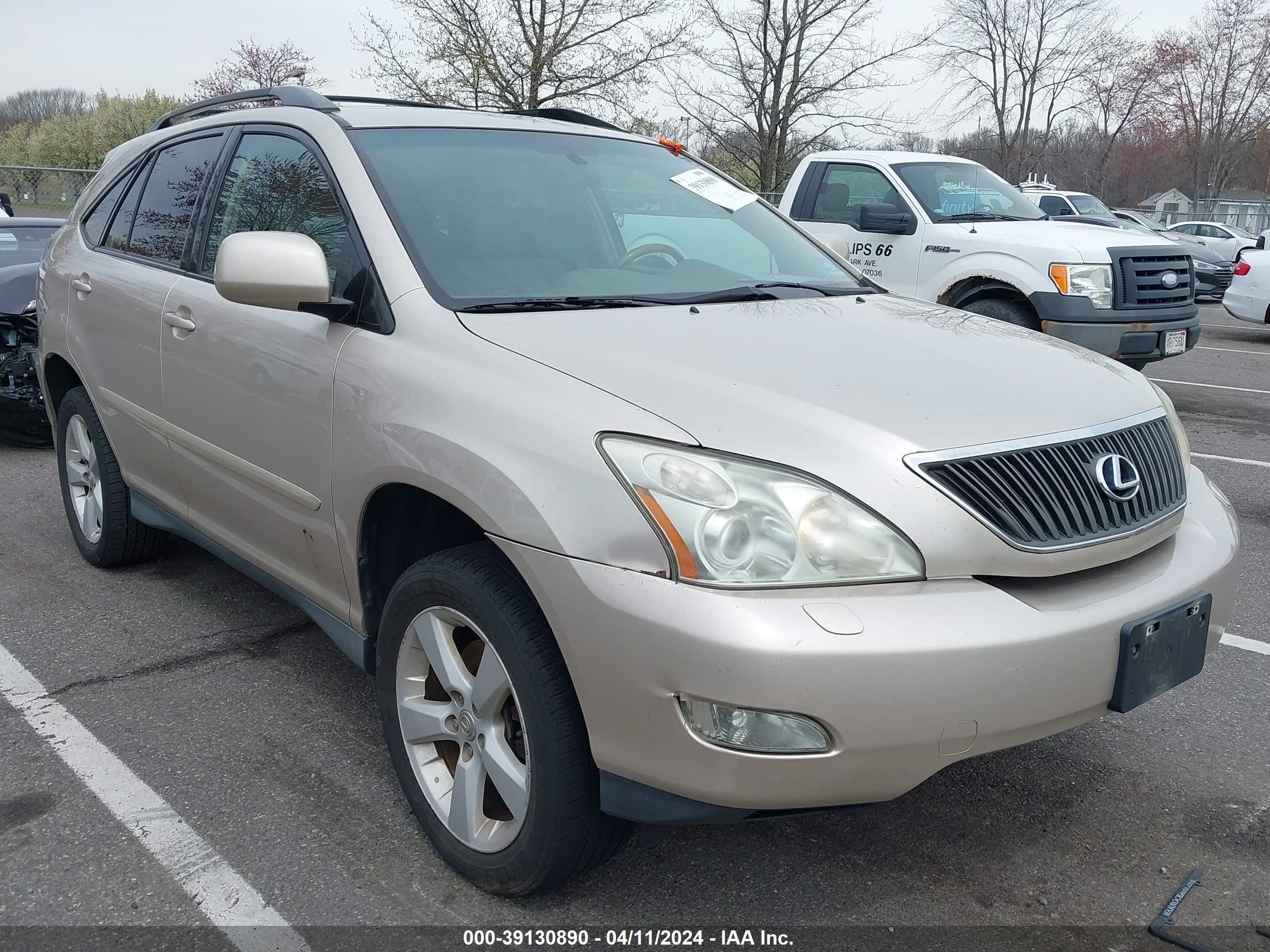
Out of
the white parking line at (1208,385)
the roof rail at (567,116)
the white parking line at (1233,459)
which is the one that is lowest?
the white parking line at (1208,385)

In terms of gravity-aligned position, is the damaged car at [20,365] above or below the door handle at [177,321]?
below

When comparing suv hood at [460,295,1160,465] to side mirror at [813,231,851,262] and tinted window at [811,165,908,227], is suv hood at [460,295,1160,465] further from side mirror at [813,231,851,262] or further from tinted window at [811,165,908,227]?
tinted window at [811,165,908,227]

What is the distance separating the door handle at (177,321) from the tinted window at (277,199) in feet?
0.57

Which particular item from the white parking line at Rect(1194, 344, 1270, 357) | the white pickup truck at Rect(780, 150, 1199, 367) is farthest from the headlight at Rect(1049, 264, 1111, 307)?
the white parking line at Rect(1194, 344, 1270, 357)

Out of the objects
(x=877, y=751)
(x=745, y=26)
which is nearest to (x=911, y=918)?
(x=877, y=751)

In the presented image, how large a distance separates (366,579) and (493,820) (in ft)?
2.28

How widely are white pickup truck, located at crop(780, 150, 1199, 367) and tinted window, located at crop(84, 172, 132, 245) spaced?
4502 millimetres

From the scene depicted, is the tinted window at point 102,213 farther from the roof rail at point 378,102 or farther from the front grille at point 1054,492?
the front grille at point 1054,492

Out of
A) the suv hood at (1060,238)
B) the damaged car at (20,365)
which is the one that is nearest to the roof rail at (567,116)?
the damaged car at (20,365)

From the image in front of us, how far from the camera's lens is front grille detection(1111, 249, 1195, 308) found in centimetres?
778

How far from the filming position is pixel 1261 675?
11.9 ft

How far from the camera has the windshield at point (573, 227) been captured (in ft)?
9.20

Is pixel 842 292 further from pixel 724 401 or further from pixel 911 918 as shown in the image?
pixel 911 918

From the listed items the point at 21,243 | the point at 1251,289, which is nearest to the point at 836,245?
the point at 21,243
